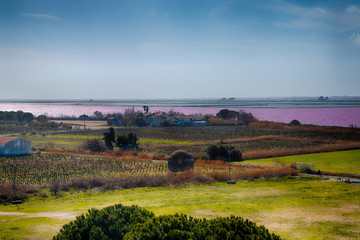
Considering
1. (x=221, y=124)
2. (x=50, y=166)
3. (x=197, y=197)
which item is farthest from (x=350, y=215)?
(x=221, y=124)

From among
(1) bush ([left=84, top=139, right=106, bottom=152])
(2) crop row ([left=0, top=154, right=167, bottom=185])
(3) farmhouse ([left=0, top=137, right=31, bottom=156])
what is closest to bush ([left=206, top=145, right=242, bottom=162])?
(2) crop row ([left=0, top=154, right=167, bottom=185])

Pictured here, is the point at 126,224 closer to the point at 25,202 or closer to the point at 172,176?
the point at 25,202

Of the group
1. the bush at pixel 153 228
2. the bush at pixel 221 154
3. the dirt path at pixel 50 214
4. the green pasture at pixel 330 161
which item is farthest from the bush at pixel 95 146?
the bush at pixel 153 228

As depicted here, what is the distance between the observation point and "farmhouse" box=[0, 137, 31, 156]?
65.6m

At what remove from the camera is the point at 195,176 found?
43.1 meters

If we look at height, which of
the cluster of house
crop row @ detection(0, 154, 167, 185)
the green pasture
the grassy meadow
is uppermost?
the cluster of house

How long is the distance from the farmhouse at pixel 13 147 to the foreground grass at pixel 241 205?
3431 centimetres

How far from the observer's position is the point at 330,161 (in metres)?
55.9

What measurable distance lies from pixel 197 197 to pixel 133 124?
97.5m

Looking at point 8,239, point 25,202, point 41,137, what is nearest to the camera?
point 8,239

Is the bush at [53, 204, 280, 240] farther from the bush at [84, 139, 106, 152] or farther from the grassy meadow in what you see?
the bush at [84, 139, 106, 152]

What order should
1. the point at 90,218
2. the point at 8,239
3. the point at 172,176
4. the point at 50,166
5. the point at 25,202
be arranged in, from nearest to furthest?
the point at 90,218 → the point at 8,239 → the point at 25,202 → the point at 172,176 → the point at 50,166

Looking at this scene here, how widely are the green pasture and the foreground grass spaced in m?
9.96

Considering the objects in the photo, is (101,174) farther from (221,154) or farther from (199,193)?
(221,154)
